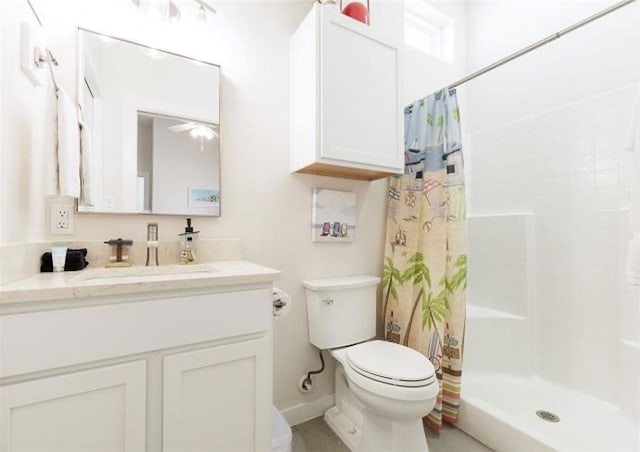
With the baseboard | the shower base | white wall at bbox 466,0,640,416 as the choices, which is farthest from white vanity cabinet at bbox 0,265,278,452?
white wall at bbox 466,0,640,416

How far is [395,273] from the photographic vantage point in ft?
5.97

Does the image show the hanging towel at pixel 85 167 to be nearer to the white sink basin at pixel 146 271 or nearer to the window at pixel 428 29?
the white sink basin at pixel 146 271

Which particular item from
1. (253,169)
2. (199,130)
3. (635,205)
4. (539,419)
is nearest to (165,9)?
(199,130)

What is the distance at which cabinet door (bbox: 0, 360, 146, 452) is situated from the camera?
2.35ft

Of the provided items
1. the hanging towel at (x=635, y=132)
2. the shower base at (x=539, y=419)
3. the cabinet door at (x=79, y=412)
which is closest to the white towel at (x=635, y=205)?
the hanging towel at (x=635, y=132)

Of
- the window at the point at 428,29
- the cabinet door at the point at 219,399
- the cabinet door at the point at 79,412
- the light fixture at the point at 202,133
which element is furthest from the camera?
the window at the point at 428,29

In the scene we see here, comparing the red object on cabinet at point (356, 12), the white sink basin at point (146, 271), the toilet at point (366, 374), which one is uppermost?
the red object on cabinet at point (356, 12)

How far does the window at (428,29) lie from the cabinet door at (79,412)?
2656 mm

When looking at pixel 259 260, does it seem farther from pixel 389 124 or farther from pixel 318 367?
pixel 389 124

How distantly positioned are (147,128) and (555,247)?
2.36 metres

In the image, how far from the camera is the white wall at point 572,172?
1.58 m

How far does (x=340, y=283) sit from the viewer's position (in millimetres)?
1598

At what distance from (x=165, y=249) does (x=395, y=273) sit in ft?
4.18

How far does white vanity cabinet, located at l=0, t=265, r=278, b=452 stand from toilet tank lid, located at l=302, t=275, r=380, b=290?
55 centimetres
